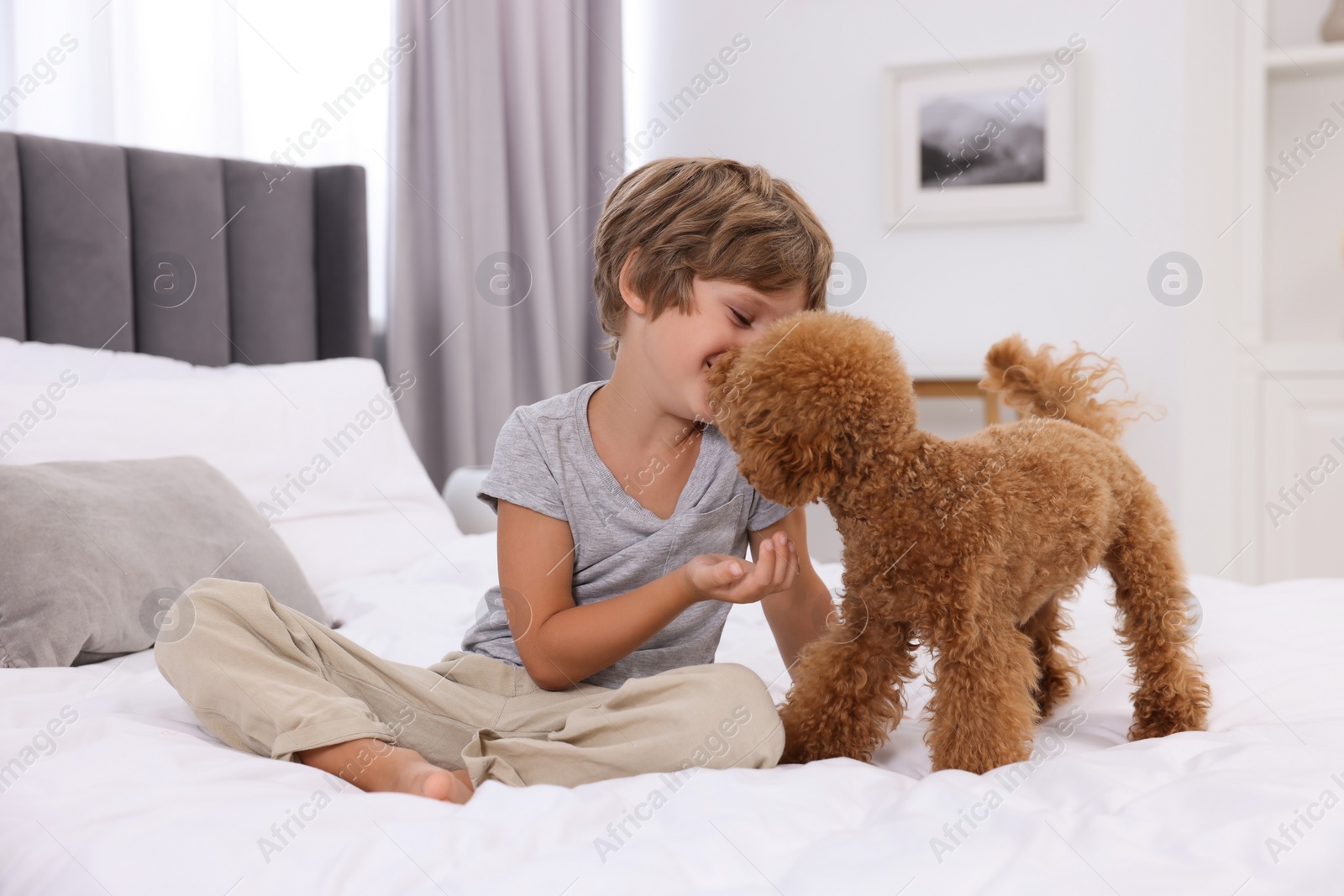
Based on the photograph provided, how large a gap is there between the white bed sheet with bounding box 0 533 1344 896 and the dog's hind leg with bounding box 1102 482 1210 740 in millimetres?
43

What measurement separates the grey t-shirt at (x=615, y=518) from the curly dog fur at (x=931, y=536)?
0.19 metres

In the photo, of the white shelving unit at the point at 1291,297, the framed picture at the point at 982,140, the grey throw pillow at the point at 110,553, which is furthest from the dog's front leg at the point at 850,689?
the white shelving unit at the point at 1291,297

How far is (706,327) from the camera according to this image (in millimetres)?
1055

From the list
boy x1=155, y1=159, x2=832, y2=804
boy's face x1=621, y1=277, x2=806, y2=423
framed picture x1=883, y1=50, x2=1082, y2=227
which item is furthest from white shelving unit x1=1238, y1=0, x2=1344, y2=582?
boy's face x1=621, y1=277, x2=806, y2=423

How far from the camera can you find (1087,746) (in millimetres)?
1000

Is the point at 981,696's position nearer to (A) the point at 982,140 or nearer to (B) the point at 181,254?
(B) the point at 181,254

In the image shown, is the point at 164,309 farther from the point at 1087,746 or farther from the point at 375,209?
the point at 1087,746

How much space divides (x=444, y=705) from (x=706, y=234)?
544 mm

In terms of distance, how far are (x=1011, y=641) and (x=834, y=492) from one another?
7.8 inches

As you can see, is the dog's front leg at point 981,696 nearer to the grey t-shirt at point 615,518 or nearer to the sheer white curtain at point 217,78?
the grey t-shirt at point 615,518

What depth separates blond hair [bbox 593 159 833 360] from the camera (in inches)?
41.6

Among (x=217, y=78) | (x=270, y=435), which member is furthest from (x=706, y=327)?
(x=217, y=78)

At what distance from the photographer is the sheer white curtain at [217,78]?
1896 millimetres

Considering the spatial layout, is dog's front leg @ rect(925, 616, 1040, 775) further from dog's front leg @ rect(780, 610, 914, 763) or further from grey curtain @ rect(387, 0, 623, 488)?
grey curtain @ rect(387, 0, 623, 488)
